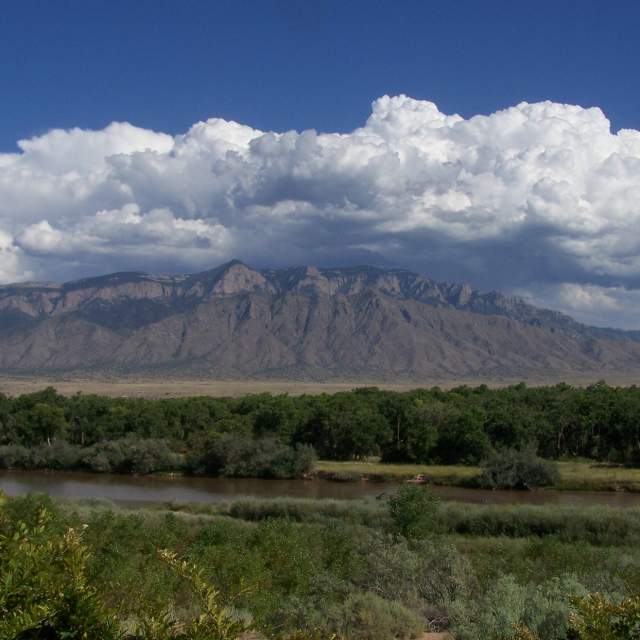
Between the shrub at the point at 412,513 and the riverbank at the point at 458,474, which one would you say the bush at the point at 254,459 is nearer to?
the riverbank at the point at 458,474

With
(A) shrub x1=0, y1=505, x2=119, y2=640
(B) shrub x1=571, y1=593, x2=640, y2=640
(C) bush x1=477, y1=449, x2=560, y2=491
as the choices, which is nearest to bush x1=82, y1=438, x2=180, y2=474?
(C) bush x1=477, y1=449, x2=560, y2=491

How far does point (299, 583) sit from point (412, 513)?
1038 cm

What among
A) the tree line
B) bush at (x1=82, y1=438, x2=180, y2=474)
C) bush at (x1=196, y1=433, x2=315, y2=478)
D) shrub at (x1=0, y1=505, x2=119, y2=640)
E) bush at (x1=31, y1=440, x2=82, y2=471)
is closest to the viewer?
shrub at (x1=0, y1=505, x2=119, y2=640)

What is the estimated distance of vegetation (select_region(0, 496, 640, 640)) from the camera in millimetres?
7168

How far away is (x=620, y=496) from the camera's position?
55375 millimetres

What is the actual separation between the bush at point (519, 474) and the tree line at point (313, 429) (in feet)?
21.1

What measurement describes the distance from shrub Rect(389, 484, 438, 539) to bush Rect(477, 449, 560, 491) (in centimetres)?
3256

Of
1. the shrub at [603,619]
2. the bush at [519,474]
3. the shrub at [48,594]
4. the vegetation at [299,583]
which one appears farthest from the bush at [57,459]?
the shrub at [603,619]

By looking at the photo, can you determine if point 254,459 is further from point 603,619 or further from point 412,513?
point 603,619

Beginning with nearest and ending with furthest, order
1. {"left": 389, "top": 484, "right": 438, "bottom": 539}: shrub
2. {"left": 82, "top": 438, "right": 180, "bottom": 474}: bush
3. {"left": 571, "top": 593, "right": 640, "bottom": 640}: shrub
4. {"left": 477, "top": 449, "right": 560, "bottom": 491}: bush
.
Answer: {"left": 571, "top": 593, "right": 640, "bottom": 640}: shrub, {"left": 389, "top": 484, "right": 438, "bottom": 539}: shrub, {"left": 477, "top": 449, "right": 560, "bottom": 491}: bush, {"left": 82, "top": 438, "right": 180, "bottom": 474}: bush

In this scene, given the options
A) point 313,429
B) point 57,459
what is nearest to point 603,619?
point 313,429

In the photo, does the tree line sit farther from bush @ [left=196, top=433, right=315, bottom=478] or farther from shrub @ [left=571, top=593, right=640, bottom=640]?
shrub @ [left=571, top=593, right=640, bottom=640]

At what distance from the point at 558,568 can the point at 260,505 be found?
26.2 m

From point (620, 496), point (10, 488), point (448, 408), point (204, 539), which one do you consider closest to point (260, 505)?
point (204, 539)
